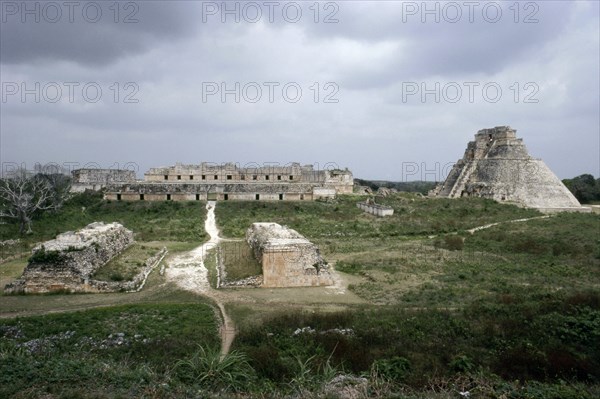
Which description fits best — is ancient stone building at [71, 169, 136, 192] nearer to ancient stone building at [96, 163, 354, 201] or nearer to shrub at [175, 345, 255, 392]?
ancient stone building at [96, 163, 354, 201]

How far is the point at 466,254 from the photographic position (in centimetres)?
2061

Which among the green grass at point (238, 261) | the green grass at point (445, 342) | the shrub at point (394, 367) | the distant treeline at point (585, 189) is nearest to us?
the shrub at point (394, 367)

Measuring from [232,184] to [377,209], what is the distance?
1404cm

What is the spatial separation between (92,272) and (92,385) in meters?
10.8

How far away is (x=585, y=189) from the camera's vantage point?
46.2 m

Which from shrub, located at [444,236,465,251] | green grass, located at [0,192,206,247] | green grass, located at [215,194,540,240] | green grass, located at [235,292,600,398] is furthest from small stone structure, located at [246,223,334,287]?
green grass, located at [0,192,206,247]

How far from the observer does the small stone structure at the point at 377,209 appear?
1261 inches

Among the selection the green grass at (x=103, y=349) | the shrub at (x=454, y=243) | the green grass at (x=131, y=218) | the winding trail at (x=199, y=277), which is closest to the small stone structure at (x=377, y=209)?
the shrub at (x=454, y=243)

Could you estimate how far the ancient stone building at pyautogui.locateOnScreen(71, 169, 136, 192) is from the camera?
40084mm

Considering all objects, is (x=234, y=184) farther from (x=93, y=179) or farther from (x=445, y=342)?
(x=445, y=342)

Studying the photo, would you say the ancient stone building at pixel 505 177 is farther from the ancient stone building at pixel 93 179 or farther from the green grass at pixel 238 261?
the ancient stone building at pixel 93 179

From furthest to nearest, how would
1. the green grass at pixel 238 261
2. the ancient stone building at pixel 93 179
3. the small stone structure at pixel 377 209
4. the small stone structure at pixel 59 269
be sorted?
the ancient stone building at pixel 93 179 < the small stone structure at pixel 377 209 < the green grass at pixel 238 261 < the small stone structure at pixel 59 269

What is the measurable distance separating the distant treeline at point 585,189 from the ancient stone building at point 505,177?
29.0 feet

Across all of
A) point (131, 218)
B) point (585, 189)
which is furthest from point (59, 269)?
point (585, 189)
